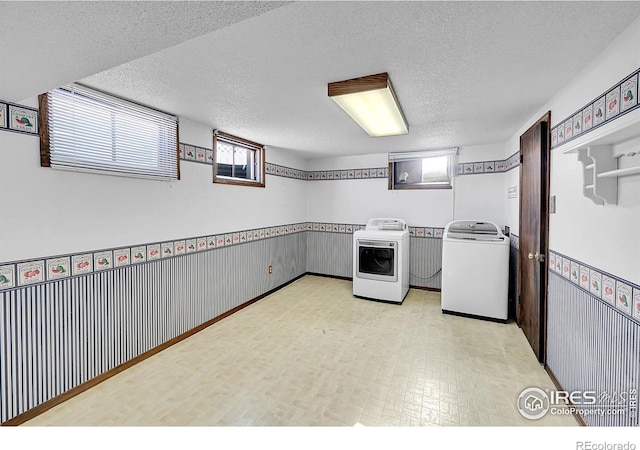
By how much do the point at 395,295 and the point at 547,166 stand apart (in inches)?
88.5

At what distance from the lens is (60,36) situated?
110 cm

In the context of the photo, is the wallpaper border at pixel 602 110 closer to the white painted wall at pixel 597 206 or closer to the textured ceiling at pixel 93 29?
the white painted wall at pixel 597 206

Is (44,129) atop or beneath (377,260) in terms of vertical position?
atop

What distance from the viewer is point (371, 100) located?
217 centimetres

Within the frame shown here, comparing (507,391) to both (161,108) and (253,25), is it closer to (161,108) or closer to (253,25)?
(253,25)

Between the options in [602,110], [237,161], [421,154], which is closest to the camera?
[602,110]

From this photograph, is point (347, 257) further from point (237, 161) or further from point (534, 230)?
point (534, 230)

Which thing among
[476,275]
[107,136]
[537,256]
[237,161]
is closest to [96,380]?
[107,136]

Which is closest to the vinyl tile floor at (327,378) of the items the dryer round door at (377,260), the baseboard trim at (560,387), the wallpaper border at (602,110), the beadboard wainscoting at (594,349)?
the baseboard trim at (560,387)

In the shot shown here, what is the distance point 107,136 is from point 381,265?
3292 mm

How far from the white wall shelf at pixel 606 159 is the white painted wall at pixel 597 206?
0.04 m

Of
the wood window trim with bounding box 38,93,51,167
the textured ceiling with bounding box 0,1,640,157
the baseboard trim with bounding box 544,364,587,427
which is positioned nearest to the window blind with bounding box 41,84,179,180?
the wood window trim with bounding box 38,93,51,167

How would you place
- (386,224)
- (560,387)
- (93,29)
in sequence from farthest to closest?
(386,224), (560,387), (93,29)

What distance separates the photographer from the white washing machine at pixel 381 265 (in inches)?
154
